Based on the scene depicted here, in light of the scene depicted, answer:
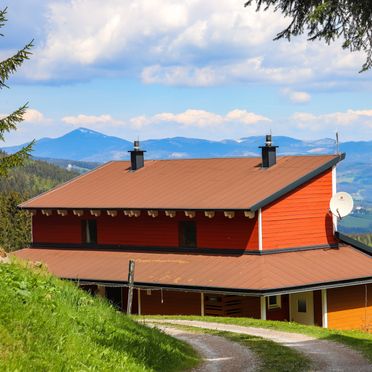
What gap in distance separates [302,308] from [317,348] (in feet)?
55.7

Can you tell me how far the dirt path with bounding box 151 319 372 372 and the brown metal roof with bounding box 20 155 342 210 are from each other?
960cm

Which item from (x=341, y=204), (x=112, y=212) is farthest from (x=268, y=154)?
(x=112, y=212)

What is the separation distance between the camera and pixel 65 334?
12773mm

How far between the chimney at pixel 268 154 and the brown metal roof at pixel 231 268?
571 cm

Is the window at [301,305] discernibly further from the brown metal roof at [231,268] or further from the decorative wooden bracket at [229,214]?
the decorative wooden bracket at [229,214]

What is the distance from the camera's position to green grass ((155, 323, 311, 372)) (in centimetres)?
1742

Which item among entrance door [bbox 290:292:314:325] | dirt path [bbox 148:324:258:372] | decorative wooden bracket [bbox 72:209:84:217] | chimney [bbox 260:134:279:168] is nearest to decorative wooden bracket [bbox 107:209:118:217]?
decorative wooden bracket [bbox 72:209:84:217]

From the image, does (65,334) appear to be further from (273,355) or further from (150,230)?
(150,230)

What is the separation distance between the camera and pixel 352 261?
3916cm

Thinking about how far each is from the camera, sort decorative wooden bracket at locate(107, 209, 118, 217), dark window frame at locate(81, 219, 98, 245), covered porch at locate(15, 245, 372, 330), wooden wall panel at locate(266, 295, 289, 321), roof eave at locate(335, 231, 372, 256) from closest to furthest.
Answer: covered porch at locate(15, 245, 372, 330) < wooden wall panel at locate(266, 295, 289, 321) < roof eave at locate(335, 231, 372, 256) < decorative wooden bracket at locate(107, 209, 118, 217) < dark window frame at locate(81, 219, 98, 245)

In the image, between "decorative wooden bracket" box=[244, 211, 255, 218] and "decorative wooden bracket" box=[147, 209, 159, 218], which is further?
"decorative wooden bracket" box=[147, 209, 159, 218]

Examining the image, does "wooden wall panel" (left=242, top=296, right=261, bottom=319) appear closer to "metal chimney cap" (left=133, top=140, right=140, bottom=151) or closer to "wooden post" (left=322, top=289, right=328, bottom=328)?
"wooden post" (left=322, top=289, right=328, bottom=328)

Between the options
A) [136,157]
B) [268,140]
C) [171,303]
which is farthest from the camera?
[136,157]

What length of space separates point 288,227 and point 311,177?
2948mm
